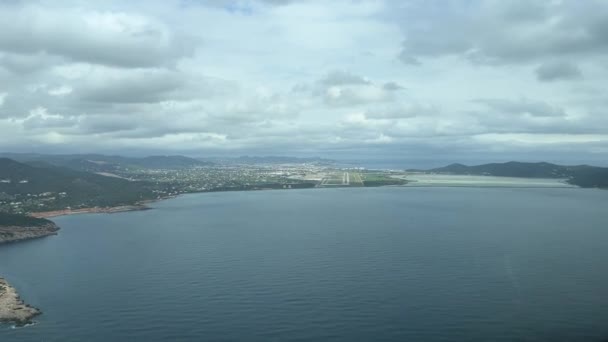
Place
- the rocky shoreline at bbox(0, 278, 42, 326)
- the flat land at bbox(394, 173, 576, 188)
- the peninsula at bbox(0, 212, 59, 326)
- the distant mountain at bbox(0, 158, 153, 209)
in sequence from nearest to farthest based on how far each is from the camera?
the rocky shoreline at bbox(0, 278, 42, 326) → the peninsula at bbox(0, 212, 59, 326) → the distant mountain at bbox(0, 158, 153, 209) → the flat land at bbox(394, 173, 576, 188)

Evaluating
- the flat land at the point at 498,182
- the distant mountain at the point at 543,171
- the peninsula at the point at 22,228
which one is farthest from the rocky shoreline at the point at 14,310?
the distant mountain at the point at 543,171

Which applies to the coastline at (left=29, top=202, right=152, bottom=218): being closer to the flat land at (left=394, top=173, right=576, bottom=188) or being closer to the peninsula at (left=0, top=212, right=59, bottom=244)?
the peninsula at (left=0, top=212, right=59, bottom=244)

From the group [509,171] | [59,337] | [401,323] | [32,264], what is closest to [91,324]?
[59,337]

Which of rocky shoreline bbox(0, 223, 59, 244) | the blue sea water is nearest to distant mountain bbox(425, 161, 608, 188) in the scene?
the blue sea water

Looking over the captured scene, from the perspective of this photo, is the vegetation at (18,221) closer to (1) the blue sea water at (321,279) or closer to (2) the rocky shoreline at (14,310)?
(1) the blue sea water at (321,279)

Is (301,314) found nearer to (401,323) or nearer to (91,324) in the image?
(401,323)
